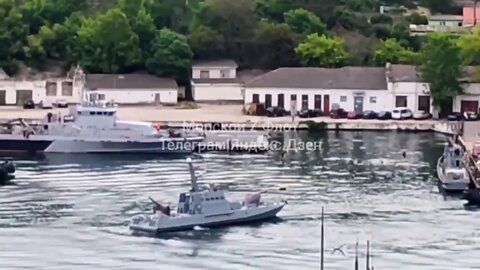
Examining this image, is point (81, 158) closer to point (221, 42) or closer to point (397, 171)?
point (397, 171)

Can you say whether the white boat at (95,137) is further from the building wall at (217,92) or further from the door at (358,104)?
the building wall at (217,92)

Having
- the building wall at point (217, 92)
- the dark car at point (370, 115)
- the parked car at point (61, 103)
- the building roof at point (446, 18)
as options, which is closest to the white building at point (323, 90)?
the dark car at point (370, 115)

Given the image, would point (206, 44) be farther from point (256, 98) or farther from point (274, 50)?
point (256, 98)

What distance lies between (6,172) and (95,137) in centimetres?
1015

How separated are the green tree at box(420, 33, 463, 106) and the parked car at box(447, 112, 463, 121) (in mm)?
651

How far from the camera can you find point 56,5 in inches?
3287

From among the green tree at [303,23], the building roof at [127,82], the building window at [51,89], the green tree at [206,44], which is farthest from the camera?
the green tree at [303,23]

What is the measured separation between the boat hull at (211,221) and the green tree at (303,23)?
36308mm

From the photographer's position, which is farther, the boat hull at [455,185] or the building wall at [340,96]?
the building wall at [340,96]

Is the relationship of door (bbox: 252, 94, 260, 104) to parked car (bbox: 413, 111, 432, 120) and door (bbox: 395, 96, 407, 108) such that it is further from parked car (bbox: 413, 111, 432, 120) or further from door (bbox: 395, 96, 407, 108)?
parked car (bbox: 413, 111, 432, 120)

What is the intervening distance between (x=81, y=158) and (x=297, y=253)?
2107 centimetres

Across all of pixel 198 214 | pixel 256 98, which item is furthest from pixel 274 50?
pixel 198 214

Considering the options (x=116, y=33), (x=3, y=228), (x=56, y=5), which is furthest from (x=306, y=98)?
(x=3, y=228)

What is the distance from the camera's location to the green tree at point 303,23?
82.4m
